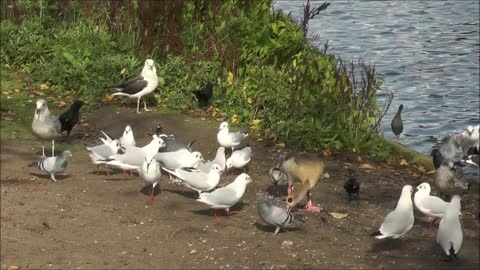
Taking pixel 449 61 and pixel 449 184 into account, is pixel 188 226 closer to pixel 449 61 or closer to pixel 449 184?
pixel 449 184

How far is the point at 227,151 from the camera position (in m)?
12.4

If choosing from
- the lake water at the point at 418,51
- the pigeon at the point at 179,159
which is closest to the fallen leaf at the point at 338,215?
the pigeon at the point at 179,159

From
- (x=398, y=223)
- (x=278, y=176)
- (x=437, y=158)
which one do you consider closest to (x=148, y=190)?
(x=278, y=176)

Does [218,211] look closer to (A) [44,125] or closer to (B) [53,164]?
(B) [53,164]

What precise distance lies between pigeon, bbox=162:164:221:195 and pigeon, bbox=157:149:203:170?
60 centimetres

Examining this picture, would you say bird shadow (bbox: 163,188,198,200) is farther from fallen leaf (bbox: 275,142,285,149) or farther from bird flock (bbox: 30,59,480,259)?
fallen leaf (bbox: 275,142,285,149)

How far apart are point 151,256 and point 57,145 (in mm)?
3750

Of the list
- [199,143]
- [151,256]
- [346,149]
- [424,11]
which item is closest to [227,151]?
[199,143]

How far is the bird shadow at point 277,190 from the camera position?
10766mm

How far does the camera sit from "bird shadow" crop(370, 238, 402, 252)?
9.17 m

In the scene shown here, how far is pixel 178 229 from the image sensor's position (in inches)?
369

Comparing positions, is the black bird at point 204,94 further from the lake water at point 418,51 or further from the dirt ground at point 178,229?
the lake water at point 418,51

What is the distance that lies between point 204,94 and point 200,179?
3762 mm

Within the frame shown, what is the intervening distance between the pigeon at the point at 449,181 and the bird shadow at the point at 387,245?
1806 millimetres
